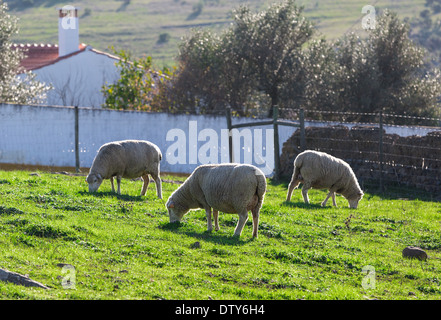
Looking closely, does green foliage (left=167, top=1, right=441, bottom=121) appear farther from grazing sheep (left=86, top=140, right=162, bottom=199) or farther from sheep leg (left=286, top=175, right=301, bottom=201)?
grazing sheep (left=86, top=140, right=162, bottom=199)

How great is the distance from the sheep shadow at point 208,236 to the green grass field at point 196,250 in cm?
2

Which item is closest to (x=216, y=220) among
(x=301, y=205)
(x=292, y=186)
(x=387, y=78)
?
(x=301, y=205)

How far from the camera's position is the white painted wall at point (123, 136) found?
25.1 meters

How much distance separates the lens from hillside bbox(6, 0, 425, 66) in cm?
9362

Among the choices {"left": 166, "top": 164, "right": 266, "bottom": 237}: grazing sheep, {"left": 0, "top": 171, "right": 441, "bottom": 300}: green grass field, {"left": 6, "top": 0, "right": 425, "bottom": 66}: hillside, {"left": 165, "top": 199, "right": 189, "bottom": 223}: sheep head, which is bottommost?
{"left": 0, "top": 171, "right": 441, "bottom": 300}: green grass field

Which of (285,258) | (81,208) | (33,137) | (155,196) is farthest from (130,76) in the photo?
(285,258)

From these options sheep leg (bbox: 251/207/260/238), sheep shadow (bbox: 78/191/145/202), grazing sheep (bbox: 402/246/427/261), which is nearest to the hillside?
sheep shadow (bbox: 78/191/145/202)

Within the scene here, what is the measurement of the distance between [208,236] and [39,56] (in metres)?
36.3

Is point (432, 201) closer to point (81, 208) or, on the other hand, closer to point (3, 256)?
point (81, 208)

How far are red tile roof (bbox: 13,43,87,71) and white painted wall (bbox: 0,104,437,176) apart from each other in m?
16.4

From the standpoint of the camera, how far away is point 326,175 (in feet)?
56.4

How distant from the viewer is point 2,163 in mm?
24578

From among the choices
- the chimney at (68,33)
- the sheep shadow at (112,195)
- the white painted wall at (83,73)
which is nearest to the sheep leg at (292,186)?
the sheep shadow at (112,195)

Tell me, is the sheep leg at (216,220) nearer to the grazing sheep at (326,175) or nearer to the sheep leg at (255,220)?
the sheep leg at (255,220)
